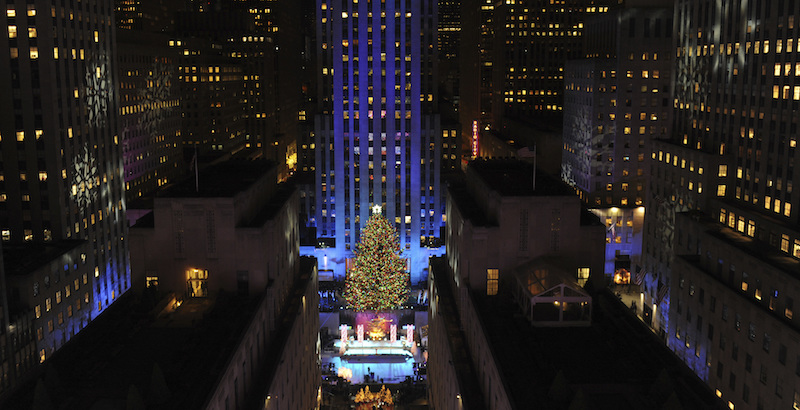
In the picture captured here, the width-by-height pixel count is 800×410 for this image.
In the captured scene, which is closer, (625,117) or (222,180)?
(222,180)

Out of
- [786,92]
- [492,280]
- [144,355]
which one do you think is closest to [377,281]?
[492,280]

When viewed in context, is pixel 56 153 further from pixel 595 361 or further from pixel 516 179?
pixel 595 361

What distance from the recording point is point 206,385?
52.7m

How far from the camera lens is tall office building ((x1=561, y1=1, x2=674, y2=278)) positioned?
474ft

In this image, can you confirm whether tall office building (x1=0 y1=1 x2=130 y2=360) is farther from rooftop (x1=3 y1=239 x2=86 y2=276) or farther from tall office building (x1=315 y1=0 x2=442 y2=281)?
tall office building (x1=315 y1=0 x2=442 y2=281)

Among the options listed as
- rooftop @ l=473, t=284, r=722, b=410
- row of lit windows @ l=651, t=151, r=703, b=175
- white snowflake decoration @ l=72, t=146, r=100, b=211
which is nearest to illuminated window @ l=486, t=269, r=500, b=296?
rooftop @ l=473, t=284, r=722, b=410

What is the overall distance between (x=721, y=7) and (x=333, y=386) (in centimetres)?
7169

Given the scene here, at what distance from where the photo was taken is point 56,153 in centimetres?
10331

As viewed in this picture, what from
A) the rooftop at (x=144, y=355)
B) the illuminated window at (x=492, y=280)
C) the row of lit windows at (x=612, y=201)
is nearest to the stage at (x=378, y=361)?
the illuminated window at (x=492, y=280)

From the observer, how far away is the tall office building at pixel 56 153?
9469cm

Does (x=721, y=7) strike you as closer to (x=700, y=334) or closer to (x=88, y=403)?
(x=700, y=334)

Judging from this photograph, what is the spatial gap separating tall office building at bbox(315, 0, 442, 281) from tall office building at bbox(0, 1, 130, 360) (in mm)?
51708

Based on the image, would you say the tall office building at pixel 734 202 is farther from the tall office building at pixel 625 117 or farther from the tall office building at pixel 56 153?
the tall office building at pixel 56 153

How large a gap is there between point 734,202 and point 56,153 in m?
87.3
